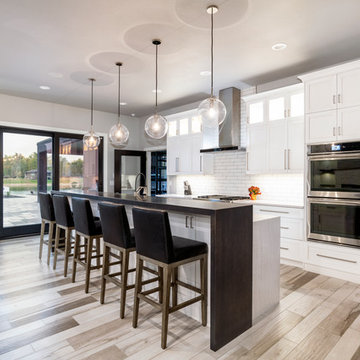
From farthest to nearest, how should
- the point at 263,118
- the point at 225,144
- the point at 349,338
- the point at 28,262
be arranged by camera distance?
the point at 225,144 → the point at 263,118 → the point at 28,262 → the point at 349,338

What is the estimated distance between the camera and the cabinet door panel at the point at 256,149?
4.58 m

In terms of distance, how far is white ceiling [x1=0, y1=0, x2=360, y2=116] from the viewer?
8.92 feet

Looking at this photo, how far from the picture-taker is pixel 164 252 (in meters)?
2.08

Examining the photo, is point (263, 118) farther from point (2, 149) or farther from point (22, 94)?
point (2, 149)

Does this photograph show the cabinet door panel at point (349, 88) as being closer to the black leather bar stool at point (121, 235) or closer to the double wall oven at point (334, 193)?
the double wall oven at point (334, 193)

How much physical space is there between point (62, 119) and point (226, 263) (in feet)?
18.4

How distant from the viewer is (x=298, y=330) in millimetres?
2312

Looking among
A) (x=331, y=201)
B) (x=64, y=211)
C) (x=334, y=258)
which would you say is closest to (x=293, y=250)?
(x=334, y=258)

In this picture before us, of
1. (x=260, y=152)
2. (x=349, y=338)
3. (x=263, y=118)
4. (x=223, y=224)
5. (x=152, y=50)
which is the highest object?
(x=152, y=50)

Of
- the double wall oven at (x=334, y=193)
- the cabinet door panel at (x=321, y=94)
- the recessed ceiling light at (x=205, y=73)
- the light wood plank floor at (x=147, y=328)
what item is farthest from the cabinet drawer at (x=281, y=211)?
the recessed ceiling light at (x=205, y=73)

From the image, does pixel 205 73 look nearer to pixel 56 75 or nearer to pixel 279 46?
pixel 279 46

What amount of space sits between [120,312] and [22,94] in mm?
5004

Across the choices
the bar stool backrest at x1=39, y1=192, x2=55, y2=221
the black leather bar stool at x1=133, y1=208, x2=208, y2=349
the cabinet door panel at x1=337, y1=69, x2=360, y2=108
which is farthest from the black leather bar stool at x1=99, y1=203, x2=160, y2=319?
the cabinet door panel at x1=337, y1=69, x2=360, y2=108

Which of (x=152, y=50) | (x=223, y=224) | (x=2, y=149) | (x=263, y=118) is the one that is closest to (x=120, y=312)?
(x=223, y=224)
